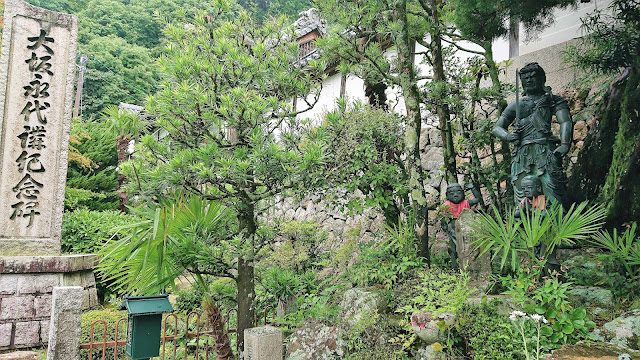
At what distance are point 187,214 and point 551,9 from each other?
6.17m

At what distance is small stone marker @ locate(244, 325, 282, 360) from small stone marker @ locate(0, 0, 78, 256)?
5.40m

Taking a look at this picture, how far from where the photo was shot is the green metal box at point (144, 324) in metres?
4.24

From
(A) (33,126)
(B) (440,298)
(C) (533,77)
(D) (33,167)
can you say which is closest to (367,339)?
(B) (440,298)

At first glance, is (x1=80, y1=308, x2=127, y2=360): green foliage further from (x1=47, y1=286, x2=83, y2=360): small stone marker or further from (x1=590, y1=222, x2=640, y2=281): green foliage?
(x1=590, y1=222, x2=640, y2=281): green foliage

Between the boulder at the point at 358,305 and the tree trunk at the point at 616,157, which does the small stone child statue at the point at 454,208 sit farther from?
the tree trunk at the point at 616,157

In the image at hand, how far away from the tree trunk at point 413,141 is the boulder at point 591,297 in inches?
71.4

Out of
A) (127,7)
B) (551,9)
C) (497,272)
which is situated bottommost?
(497,272)

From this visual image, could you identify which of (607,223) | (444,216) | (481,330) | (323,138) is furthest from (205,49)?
(607,223)

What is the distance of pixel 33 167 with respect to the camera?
787 centimetres

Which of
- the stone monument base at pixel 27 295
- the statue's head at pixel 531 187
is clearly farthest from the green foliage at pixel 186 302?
the statue's head at pixel 531 187

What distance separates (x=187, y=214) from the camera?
5008 millimetres

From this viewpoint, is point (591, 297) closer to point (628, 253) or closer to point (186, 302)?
point (628, 253)

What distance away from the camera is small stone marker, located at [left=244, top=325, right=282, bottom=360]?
181 inches

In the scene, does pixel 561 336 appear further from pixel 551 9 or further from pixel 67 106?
pixel 67 106
